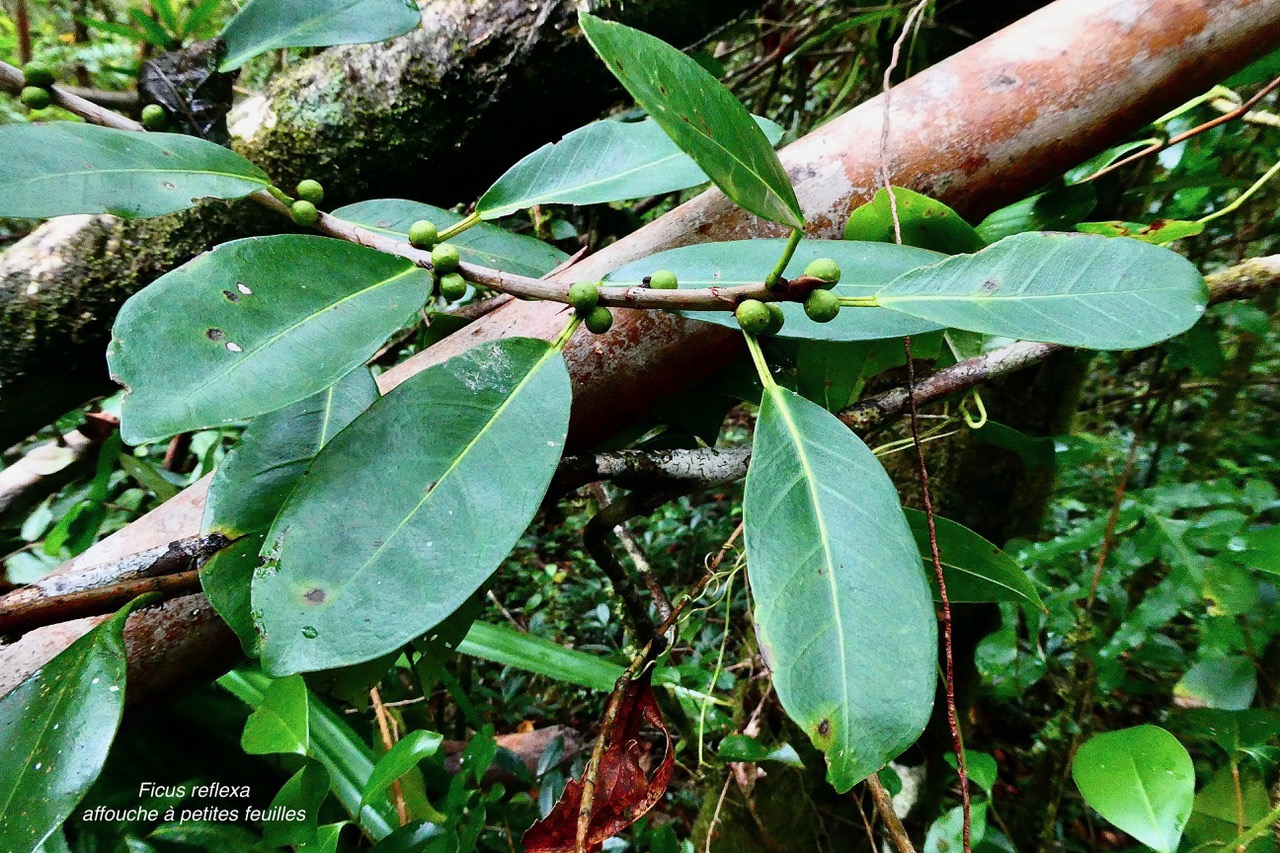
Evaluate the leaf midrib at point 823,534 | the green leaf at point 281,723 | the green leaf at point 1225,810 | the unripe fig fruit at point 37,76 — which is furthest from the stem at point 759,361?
the unripe fig fruit at point 37,76

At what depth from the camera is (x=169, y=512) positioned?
1.80 feet

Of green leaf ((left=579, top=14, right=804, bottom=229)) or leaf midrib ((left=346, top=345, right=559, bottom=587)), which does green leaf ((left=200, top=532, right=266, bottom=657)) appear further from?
green leaf ((left=579, top=14, right=804, bottom=229))

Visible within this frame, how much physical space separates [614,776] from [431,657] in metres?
0.23

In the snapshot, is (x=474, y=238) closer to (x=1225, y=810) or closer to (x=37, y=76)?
(x=37, y=76)

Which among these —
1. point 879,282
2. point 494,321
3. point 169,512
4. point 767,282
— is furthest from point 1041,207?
point 169,512

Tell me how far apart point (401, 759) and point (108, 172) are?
531mm

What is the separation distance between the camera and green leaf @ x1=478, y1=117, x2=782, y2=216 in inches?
22.1

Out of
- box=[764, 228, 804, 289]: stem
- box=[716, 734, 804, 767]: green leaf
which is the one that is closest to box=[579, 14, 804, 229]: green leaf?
box=[764, 228, 804, 289]: stem

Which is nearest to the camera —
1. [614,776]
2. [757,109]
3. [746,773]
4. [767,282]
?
[767,282]

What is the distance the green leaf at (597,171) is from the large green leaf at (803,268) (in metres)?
0.09

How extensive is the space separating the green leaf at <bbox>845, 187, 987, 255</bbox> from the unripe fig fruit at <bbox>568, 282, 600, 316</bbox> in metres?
0.28

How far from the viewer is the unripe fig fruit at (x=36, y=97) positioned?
0.61 m

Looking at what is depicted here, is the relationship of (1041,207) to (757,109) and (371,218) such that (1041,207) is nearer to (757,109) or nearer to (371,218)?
(371,218)

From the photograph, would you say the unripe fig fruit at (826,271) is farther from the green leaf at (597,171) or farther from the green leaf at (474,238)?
the green leaf at (474,238)
